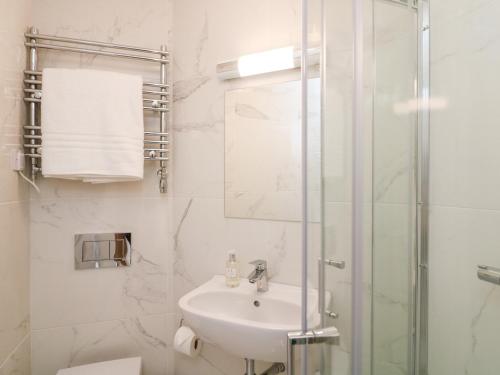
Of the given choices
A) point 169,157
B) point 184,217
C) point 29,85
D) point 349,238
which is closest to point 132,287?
point 184,217

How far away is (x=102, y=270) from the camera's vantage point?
56.5 inches

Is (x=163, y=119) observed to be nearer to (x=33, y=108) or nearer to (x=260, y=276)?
(x=33, y=108)

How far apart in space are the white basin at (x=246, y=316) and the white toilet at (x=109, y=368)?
1.56 feet

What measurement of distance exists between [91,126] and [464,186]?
1.30 m

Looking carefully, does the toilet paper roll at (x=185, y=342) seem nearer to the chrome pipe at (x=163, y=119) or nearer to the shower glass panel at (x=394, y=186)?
the chrome pipe at (x=163, y=119)

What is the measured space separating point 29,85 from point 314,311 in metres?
1.44

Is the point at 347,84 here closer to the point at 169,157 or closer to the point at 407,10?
the point at 407,10

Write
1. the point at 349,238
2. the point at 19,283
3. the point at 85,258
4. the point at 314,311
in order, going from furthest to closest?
the point at 85,258, the point at 19,283, the point at 314,311, the point at 349,238

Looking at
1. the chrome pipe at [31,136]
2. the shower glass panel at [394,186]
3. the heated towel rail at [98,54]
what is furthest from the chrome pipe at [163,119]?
the shower glass panel at [394,186]

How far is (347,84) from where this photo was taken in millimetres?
Result: 520

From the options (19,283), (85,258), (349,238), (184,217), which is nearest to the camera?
(349,238)

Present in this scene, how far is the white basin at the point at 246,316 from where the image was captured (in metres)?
0.89

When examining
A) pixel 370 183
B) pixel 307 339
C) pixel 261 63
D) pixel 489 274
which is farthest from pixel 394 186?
pixel 261 63

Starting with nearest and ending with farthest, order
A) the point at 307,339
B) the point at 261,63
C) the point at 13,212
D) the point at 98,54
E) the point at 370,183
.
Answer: the point at 370,183 < the point at 307,339 < the point at 13,212 < the point at 261,63 < the point at 98,54
